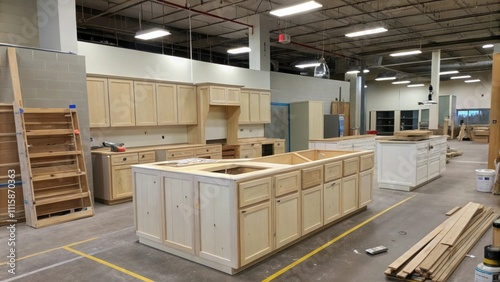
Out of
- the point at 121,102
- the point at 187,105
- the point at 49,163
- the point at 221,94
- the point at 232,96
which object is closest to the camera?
the point at 49,163

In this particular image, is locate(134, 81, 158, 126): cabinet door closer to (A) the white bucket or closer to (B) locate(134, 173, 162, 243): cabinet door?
(B) locate(134, 173, 162, 243): cabinet door

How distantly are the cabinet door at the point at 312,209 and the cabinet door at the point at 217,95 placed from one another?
171 inches

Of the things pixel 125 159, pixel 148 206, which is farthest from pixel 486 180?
pixel 125 159

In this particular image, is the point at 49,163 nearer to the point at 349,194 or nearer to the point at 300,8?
the point at 349,194

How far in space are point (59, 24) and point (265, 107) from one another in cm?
577

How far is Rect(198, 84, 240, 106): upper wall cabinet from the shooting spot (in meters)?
7.85

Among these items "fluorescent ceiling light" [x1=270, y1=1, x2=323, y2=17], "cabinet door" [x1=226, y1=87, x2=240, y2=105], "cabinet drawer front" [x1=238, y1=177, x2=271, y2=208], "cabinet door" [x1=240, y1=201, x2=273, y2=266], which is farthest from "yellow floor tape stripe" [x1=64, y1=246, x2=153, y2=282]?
"fluorescent ceiling light" [x1=270, y1=1, x2=323, y2=17]

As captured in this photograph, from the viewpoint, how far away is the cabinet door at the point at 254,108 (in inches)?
372

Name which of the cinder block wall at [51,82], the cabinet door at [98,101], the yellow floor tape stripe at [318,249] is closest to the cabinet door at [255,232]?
the yellow floor tape stripe at [318,249]

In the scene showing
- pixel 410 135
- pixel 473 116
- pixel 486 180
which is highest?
pixel 473 116

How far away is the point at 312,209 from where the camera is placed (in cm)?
419

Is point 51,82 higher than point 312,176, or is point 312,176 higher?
point 51,82

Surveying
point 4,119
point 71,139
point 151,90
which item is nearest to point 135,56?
point 151,90

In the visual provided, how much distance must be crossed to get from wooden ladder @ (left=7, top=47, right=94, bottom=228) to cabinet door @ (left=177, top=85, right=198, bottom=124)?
252 cm
